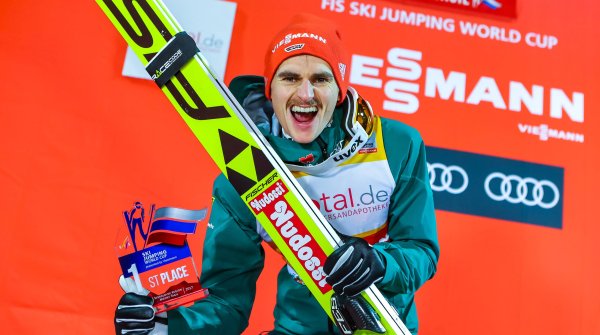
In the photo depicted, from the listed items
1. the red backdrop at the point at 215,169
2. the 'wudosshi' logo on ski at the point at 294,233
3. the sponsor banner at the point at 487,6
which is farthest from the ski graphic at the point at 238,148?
the sponsor banner at the point at 487,6

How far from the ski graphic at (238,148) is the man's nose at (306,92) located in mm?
127

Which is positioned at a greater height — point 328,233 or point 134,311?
point 328,233

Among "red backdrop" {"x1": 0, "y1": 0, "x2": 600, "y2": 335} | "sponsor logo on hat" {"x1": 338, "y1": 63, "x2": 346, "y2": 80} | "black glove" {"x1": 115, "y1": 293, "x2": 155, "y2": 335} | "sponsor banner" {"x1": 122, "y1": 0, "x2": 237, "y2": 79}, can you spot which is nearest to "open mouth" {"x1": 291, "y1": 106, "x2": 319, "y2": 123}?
"sponsor logo on hat" {"x1": 338, "y1": 63, "x2": 346, "y2": 80}

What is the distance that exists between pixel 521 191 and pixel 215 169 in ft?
4.23

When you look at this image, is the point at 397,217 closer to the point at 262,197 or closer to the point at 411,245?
the point at 411,245

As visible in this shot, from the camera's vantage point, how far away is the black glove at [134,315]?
43.9 inches

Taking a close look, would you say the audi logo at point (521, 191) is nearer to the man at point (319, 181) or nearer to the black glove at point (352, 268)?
the man at point (319, 181)

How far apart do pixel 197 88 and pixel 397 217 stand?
55 cm

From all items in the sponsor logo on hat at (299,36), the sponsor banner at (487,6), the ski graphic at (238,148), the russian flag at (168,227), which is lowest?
the russian flag at (168,227)

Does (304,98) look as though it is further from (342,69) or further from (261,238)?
(261,238)

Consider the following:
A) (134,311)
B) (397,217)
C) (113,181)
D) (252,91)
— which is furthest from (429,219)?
(113,181)

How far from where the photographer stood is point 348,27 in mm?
2682

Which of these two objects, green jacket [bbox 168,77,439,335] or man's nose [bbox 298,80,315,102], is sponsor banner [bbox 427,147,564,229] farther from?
man's nose [bbox 298,80,315,102]

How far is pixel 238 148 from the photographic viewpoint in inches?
51.3
